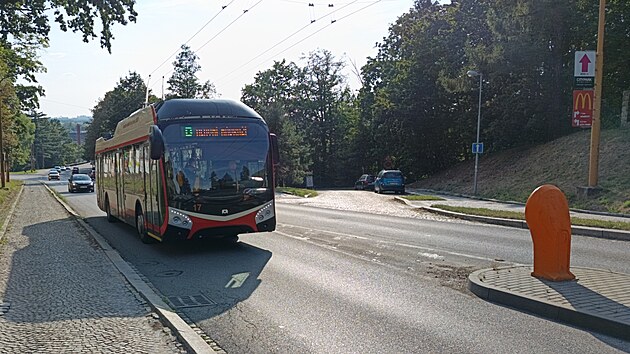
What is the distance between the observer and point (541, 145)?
3956 centimetres

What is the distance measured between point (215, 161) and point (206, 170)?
26 centimetres

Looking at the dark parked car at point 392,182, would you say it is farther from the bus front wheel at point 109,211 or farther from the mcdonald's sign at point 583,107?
the bus front wheel at point 109,211

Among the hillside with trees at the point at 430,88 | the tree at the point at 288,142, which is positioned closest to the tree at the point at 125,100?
the hillside with trees at the point at 430,88

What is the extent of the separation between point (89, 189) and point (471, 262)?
148 ft

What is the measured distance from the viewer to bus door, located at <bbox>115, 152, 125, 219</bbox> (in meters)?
17.4

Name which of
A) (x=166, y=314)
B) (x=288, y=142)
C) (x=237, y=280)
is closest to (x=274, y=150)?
(x=237, y=280)

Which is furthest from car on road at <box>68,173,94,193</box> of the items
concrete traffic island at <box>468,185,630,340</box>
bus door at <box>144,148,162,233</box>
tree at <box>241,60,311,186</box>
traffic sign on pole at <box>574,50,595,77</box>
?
concrete traffic island at <box>468,185,630,340</box>

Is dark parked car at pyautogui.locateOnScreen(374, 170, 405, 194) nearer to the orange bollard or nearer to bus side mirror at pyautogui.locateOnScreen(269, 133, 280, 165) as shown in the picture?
bus side mirror at pyautogui.locateOnScreen(269, 133, 280, 165)

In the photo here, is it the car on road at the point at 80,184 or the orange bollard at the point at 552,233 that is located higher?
the orange bollard at the point at 552,233

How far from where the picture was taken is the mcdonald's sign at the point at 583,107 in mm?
21000

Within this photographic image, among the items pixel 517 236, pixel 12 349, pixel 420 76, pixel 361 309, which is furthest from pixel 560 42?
pixel 12 349

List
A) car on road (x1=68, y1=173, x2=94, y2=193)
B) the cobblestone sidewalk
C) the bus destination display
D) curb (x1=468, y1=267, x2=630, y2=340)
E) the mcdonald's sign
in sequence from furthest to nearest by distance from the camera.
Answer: car on road (x1=68, y1=173, x2=94, y2=193), the mcdonald's sign, the bus destination display, curb (x1=468, y1=267, x2=630, y2=340), the cobblestone sidewalk

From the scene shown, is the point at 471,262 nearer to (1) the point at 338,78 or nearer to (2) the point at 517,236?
(2) the point at 517,236

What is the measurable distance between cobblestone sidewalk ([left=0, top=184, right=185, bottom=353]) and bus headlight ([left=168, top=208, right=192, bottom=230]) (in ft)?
4.58
